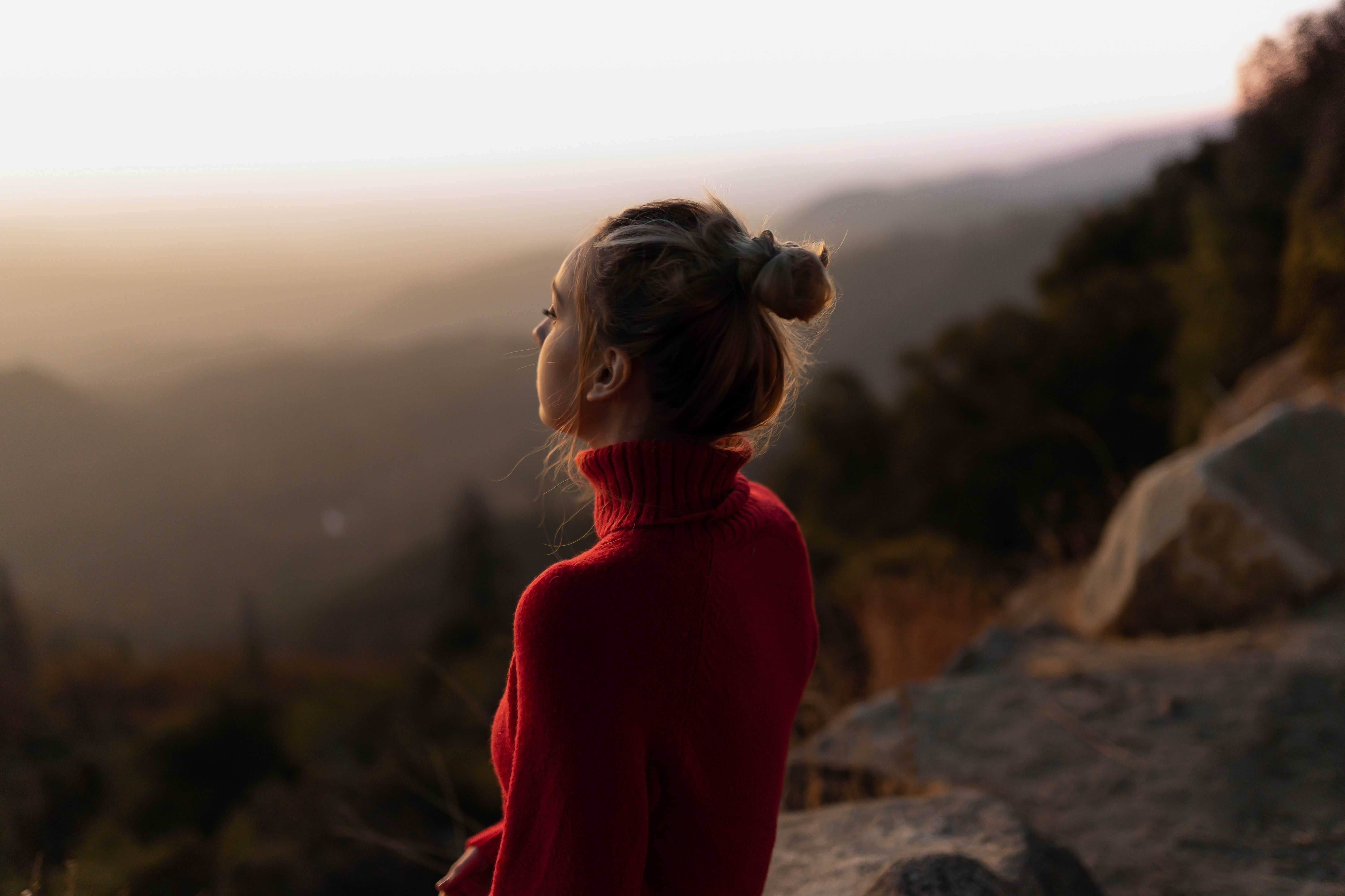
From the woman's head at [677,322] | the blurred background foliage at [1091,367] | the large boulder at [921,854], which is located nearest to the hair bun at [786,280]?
the woman's head at [677,322]

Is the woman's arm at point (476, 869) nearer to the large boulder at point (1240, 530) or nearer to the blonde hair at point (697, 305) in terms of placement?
the blonde hair at point (697, 305)

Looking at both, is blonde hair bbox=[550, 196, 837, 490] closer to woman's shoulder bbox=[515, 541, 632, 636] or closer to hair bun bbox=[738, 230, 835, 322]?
hair bun bbox=[738, 230, 835, 322]

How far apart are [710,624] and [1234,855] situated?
7.52ft

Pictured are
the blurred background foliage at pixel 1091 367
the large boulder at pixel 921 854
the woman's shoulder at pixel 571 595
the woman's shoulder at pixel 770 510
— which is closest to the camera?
the woman's shoulder at pixel 571 595

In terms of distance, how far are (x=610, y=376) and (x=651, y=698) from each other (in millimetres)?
470

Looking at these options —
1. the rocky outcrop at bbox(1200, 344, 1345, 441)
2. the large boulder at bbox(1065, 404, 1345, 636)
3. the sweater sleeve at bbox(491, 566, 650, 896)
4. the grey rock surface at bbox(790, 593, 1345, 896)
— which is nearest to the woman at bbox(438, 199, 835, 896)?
the sweater sleeve at bbox(491, 566, 650, 896)

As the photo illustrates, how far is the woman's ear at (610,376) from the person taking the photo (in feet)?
3.99

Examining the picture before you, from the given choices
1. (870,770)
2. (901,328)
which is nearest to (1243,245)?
(870,770)

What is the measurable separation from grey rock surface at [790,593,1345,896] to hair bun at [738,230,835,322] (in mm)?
1369

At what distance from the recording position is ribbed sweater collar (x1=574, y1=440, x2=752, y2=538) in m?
1.22

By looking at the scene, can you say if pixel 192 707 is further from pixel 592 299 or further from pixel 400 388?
pixel 400 388

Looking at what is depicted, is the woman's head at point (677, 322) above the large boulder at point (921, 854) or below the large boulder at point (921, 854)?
Answer: above

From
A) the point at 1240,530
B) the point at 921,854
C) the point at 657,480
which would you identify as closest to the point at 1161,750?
the point at 1240,530

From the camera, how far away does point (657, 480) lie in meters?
1.22
